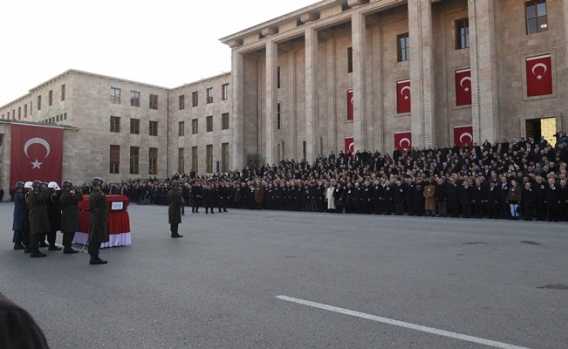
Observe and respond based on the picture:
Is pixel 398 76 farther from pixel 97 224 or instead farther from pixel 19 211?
pixel 97 224

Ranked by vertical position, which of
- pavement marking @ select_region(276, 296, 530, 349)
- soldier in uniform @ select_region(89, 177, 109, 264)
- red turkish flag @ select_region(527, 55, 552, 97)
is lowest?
pavement marking @ select_region(276, 296, 530, 349)

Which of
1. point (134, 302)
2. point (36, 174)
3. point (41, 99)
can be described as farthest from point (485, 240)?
point (41, 99)

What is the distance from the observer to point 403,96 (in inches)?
1324

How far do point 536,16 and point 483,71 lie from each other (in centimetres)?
540

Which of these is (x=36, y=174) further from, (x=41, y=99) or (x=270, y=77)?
(x=270, y=77)

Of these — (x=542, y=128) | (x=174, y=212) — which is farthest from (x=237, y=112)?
(x=174, y=212)

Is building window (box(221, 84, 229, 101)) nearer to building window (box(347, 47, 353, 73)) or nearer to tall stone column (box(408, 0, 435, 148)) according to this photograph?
building window (box(347, 47, 353, 73))

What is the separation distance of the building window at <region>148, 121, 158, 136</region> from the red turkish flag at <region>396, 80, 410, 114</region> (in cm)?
3215

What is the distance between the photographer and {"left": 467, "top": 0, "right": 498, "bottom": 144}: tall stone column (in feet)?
87.8

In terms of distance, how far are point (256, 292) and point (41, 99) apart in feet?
189

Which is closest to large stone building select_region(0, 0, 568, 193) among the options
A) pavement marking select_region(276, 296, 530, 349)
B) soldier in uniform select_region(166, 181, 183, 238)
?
soldier in uniform select_region(166, 181, 183, 238)

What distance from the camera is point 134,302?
575 centimetres

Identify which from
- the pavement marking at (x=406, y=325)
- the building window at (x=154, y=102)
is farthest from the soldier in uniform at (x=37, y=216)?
the building window at (x=154, y=102)

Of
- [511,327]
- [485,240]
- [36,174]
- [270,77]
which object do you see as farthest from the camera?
[36,174]
